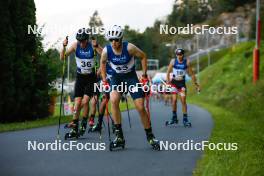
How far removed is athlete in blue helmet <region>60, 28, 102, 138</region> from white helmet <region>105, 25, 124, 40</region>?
2011 mm

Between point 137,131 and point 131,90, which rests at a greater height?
point 131,90

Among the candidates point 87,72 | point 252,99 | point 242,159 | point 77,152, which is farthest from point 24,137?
point 252,99

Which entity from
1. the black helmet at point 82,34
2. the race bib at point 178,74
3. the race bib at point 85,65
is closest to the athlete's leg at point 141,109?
the black helmet at point 82,34

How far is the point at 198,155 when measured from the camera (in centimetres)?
920

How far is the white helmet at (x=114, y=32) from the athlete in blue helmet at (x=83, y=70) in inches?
79.2

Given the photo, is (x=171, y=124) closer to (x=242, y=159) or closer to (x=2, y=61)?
(x=2, y=61)

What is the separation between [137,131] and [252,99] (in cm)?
726

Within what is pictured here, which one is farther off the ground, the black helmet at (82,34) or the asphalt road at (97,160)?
the black helmet at (82,34)

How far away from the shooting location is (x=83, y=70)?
12352 millimetres

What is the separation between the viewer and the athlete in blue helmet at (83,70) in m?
11.8

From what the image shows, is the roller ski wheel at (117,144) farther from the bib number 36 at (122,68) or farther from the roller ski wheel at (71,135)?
the roller ski wheel at (71,135)

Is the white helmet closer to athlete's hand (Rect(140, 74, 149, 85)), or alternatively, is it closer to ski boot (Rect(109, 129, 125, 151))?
athlete's hand (Rect(140, 74, 149, 85))

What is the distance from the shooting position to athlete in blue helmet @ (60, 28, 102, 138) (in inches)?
465

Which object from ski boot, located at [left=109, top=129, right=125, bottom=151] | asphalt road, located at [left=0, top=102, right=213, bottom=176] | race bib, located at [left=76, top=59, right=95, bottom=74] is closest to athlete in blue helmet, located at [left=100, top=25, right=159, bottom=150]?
ski boot, located at [left=109, top=129, right=125, bottom=151]
